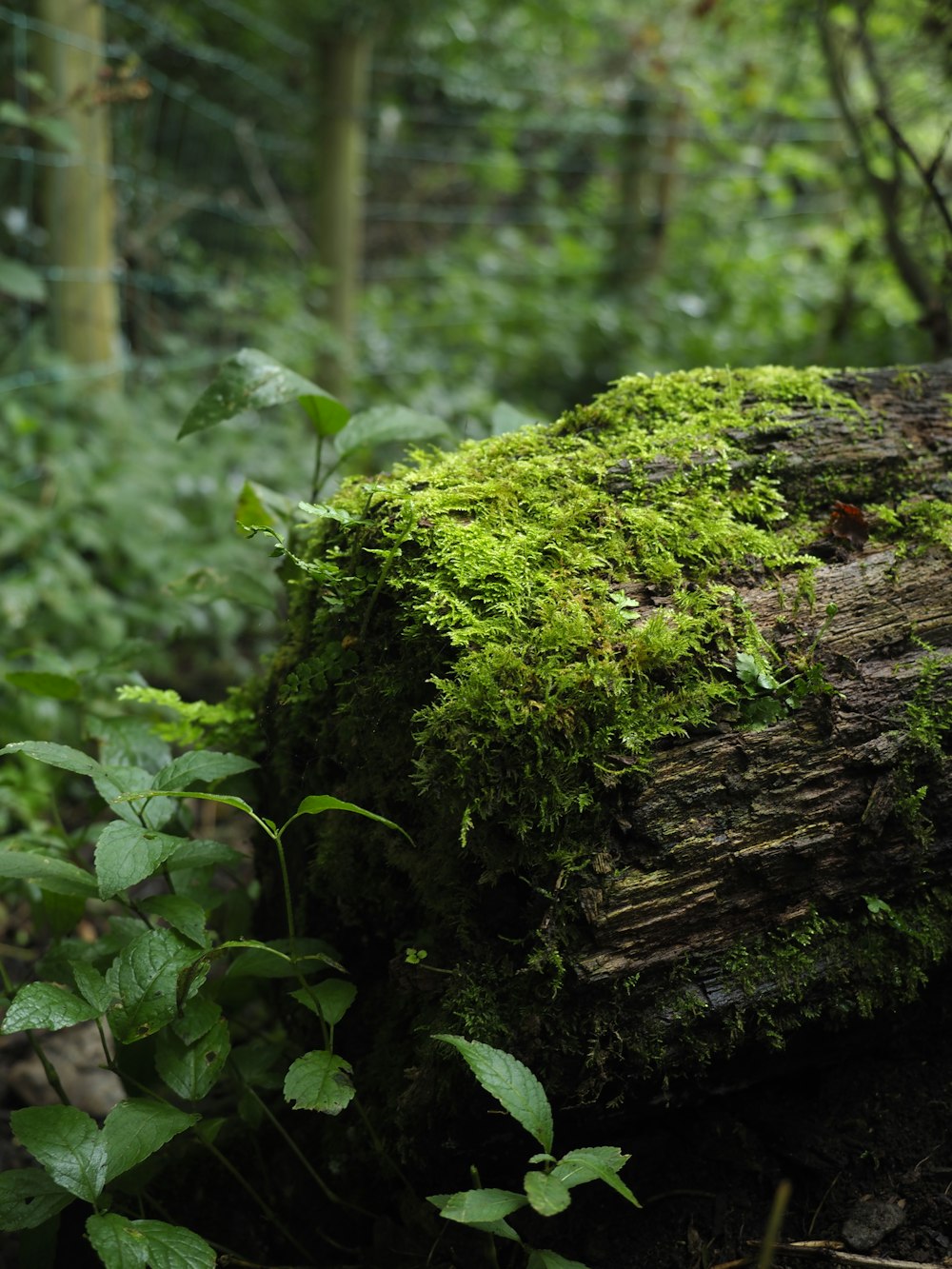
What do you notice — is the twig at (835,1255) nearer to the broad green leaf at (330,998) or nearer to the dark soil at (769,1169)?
the dark soil at (769,1169)

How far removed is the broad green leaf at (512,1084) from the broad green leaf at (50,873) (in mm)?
723

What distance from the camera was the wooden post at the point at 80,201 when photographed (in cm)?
406

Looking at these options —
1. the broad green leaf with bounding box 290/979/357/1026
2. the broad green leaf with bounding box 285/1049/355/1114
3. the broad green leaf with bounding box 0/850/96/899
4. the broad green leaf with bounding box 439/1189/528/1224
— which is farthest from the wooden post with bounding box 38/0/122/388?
the broad green leaf with bounding box 439/1189/528/1224

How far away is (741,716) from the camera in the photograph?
1.46 meters

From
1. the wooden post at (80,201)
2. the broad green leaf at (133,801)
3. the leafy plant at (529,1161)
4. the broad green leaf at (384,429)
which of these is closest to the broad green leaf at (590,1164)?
the leafy plant at (529,1161)

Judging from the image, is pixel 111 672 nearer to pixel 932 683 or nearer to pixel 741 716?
pixel 741 716

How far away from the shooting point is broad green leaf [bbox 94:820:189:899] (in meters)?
1.38

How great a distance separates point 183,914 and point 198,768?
228 millimetres

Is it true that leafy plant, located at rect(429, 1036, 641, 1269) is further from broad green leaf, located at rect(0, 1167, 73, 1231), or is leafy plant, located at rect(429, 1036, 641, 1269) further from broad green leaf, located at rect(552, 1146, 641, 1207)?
broad green leaf, located at rect(0, 1167, 73, 1231)

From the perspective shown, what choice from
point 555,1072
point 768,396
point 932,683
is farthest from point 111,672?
point 932,683

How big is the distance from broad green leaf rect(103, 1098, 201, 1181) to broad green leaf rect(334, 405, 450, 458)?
48.5 inches

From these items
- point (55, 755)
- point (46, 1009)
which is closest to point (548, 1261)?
point (46, 1009)

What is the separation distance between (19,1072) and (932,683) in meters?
2.14

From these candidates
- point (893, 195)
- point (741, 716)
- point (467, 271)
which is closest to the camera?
point (741, 716)
